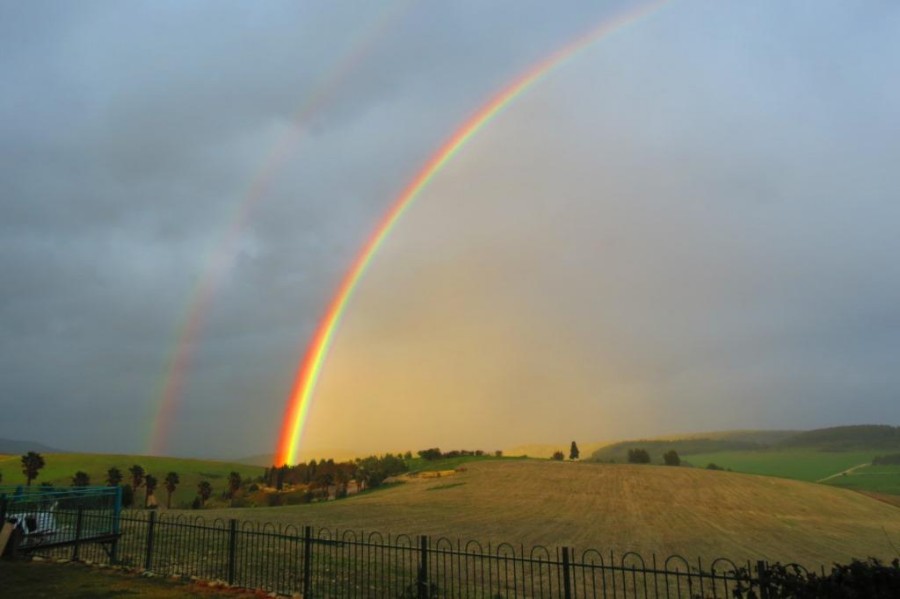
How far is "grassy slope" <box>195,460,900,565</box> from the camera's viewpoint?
35906 millimetres

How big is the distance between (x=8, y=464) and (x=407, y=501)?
9508 centimetres

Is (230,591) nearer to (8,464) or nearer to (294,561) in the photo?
(294,561)

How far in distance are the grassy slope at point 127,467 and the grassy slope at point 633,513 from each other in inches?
1970

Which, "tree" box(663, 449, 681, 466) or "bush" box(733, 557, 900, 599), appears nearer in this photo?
"bush" box(733, 557, 900, 599)

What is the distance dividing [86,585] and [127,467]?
117 m

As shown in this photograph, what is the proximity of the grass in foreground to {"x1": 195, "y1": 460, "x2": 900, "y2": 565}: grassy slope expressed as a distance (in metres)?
20.5

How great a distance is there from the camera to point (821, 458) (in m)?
183

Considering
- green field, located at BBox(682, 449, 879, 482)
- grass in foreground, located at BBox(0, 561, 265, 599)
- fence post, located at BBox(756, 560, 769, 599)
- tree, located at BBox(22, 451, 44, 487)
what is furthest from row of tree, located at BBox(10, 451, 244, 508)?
green field, located at BBox(682, 449, 879, 482)

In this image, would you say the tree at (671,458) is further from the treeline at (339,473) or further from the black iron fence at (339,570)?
the black iron fence at (339,570)

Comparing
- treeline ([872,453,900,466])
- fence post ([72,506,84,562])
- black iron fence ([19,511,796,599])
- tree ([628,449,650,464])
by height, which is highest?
fence post ([72,506,84,562])

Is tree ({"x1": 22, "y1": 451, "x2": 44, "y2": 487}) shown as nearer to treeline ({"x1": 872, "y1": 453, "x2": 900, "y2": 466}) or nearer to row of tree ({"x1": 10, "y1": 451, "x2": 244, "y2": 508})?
row of tree ({"x1": 10, "y1": 451, "x2": 244, "y2": 508})

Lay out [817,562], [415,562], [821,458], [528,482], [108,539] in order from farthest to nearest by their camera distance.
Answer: [821,458], [528,482], [817,562], [415,562], [108,539]

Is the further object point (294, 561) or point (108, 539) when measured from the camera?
point (294, 561)

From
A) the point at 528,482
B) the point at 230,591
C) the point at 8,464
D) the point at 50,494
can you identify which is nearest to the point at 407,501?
the point at 528,482
